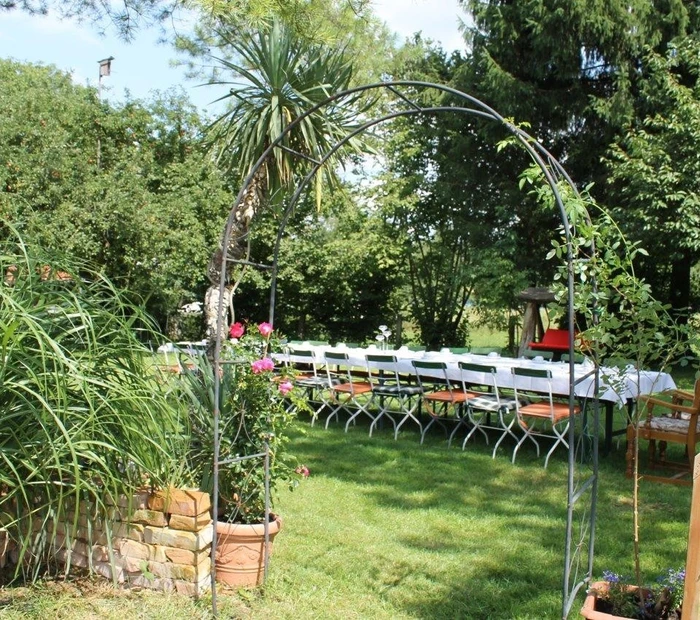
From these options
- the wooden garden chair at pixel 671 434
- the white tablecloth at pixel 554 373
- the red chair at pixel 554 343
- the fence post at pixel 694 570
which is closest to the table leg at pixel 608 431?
the white tablecloth at pixel 554 373

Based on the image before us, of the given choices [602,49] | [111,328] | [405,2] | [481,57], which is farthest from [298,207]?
[111,328]

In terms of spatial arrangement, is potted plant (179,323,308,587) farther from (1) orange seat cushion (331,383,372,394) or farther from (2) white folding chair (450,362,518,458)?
(1) orange seat cushion (331,383,372,394)

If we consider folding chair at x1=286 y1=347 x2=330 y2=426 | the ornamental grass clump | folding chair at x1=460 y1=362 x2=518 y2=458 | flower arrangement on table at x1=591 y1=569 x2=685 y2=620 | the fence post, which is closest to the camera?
the fence post

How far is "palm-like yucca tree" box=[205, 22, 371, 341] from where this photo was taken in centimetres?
592

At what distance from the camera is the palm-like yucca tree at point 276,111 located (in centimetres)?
592

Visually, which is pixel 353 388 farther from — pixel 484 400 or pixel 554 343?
pixel 554 343

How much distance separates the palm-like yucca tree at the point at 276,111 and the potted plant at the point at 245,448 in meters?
2.53

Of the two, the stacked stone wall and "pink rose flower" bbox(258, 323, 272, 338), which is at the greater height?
"pink rose flower" bbox(258, 323, 272, 338)

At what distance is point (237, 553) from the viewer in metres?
3.25

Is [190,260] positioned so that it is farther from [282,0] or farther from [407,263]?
[282,0]

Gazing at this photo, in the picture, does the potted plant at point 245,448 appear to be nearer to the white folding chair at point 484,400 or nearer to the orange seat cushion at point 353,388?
the white folding chair at point 484,400

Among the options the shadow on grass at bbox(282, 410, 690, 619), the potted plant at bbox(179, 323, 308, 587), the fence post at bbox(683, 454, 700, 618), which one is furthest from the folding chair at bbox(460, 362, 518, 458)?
the fence post at bbox(683, 454, 700, 618)

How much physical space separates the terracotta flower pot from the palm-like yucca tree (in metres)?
2.96

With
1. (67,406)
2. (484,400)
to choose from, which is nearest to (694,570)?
(67,406)
